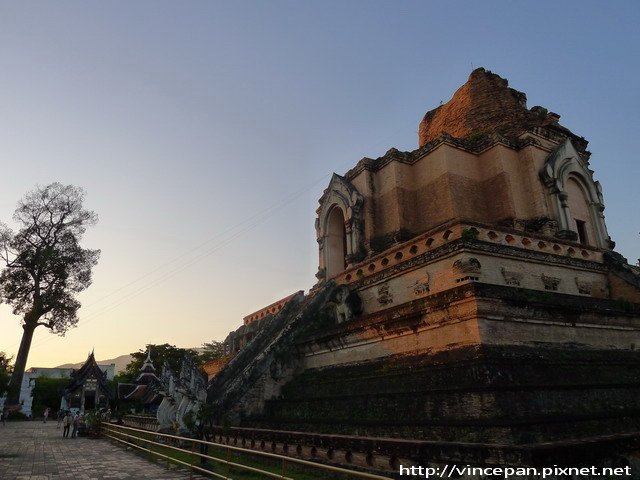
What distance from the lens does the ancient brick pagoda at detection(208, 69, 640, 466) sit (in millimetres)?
7312

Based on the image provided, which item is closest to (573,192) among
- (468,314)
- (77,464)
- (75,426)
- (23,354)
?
(468,314)

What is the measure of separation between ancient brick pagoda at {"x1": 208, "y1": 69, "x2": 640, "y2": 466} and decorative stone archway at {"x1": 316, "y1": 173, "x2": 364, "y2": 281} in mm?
71

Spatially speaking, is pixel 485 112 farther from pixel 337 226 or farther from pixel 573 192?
pixel 337 226

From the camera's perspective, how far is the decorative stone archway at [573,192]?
49.9ft

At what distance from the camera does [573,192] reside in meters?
16.6

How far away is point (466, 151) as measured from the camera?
1655cm

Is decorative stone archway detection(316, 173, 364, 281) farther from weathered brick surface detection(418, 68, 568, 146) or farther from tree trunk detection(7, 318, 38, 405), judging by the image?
tree trunk detection(7, 318, 38, 405)

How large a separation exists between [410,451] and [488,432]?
1.18 m

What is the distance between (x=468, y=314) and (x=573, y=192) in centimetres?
1092

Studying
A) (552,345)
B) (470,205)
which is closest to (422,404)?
(552,345)

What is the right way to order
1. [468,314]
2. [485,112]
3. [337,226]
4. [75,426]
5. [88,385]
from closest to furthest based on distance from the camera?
1. [468,314]
2. [485,112]
3. [337,226]
4. [75,426]
5. [88,385]

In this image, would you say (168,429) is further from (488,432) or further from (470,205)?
(470,205)

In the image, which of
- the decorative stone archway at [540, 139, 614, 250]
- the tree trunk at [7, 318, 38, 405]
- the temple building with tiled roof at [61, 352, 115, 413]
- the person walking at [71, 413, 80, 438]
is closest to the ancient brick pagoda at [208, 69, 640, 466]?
the decorative stone archway at [540, 139, 614, 250]

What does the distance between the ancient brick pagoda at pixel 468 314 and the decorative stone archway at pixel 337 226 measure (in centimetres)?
7
